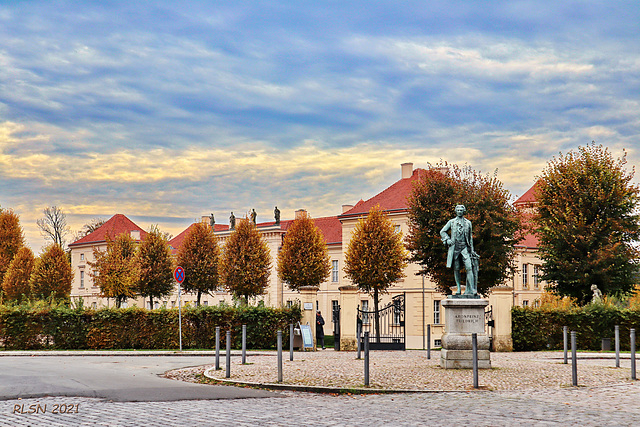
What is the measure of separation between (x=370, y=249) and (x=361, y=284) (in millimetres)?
2223

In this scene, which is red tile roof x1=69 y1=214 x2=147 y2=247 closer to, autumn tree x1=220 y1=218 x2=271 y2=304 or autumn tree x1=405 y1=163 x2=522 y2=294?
autumn tree x1=220 y1=218 x2=271 y2=304

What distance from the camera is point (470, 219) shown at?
29.3 meters

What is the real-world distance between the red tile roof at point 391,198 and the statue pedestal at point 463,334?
3685cm

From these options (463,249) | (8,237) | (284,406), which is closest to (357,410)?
(284,406)

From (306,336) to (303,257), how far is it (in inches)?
1131

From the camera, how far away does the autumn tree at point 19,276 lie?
65688mm

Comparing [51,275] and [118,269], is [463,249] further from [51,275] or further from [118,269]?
[51,275]

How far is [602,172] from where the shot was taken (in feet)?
104

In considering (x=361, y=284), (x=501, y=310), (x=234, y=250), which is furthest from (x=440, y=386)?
(x=234, y=250)

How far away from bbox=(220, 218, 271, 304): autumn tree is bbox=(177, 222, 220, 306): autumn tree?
3.33 meters

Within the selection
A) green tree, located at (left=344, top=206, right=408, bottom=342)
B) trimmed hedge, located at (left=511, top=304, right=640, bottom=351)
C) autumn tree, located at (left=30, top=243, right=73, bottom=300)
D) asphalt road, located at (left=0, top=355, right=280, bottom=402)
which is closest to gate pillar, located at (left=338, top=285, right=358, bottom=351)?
trimmed hedge, located at (left=511, top=304, right=640, bottom=351)

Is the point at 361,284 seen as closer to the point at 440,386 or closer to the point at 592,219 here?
the point at 592,219

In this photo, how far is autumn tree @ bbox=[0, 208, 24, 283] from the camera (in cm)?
6900

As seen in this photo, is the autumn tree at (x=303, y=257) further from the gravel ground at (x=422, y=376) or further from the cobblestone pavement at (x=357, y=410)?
the cobblestone pavement at (x=357, y=410)
